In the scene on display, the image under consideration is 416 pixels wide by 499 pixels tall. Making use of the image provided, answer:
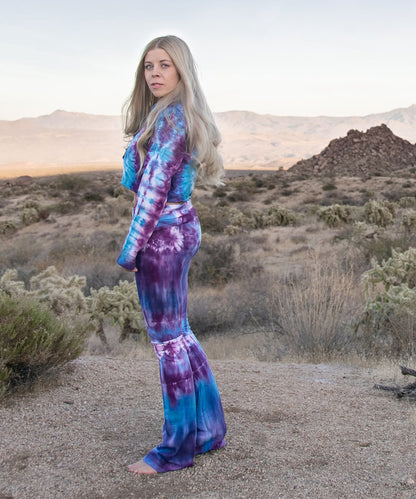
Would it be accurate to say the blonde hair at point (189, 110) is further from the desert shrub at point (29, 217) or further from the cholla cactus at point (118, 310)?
the desert shrub at point (29, 217)

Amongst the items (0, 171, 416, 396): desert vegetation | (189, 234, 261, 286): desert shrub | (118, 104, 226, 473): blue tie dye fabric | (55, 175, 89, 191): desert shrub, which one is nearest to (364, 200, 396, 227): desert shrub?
(0, 171, 416, 396): desert vegetation

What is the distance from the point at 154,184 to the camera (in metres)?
2.78

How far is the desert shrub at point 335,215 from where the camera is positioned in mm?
18406

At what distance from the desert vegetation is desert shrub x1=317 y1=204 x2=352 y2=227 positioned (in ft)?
0.13

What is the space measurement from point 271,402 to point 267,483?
1.37 metres

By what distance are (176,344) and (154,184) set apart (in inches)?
33.9

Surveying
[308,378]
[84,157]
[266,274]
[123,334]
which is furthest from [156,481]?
[84,157]

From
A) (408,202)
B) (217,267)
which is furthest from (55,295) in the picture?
(408,202)

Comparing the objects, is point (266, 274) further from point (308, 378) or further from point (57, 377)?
point (57, 377)

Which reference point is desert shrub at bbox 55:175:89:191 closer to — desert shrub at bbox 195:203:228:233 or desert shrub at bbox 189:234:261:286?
desert shrub at bbox 195:203:228:233

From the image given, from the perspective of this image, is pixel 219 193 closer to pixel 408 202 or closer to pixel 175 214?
pixel 408 202

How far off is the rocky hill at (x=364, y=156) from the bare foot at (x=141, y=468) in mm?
40530

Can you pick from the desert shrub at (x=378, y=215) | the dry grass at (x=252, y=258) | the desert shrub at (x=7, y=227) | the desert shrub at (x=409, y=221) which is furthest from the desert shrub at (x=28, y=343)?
the desert shrub at (x=7, y=227)

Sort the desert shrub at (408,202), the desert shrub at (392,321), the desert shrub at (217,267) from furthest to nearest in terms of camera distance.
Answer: the desert shrub at (408,202) → the desert shrub at (217,267) → the desert shrub at (392,321)
